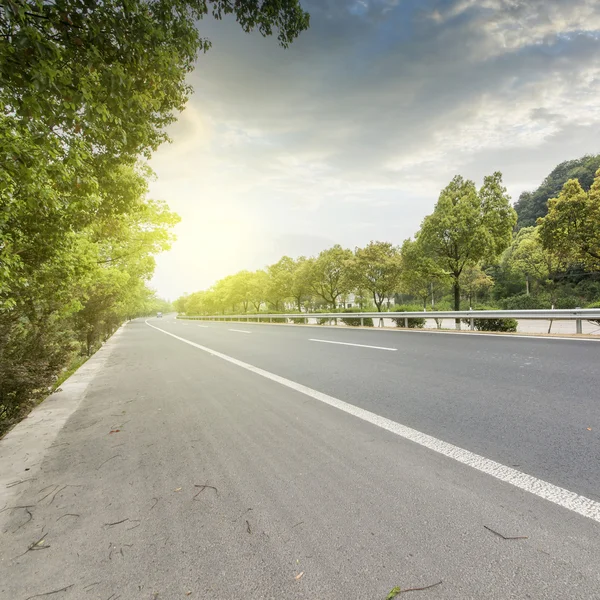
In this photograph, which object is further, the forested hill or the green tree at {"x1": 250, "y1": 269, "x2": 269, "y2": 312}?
the forested hill

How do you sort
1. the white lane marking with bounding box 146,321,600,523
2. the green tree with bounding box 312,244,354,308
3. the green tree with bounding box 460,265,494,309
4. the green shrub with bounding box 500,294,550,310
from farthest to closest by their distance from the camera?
the green tree with bounding box 460,265,494,309 → the green shrub with bounding box 500,294,550,310 → the green tree with bounding box 312,244,354,308 → the white lane marking with bounding box 146,321,600,523

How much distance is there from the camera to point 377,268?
26.6 meters

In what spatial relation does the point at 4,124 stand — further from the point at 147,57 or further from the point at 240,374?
the point at 240,374

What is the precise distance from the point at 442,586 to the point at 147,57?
518 cm

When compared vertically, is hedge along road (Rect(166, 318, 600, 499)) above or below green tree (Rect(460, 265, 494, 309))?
below

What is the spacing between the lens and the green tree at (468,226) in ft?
61.7

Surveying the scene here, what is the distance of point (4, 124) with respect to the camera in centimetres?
310

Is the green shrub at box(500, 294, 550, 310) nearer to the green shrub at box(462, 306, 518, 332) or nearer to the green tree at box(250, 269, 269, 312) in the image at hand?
the green tree at box(250, 269, 269, 312)

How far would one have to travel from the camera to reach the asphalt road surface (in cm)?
152

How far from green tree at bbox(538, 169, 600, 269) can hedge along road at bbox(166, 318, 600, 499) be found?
15.2 metres

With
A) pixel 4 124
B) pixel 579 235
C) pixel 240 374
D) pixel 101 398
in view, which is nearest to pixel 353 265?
pixel 579 235

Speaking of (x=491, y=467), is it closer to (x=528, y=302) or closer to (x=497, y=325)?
(x=497, y=325)

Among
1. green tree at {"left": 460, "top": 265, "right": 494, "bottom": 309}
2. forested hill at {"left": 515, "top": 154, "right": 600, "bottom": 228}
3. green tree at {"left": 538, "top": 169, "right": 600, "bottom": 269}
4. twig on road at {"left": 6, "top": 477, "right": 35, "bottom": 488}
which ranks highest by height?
forested hill at {"left": 515, "top": 154, "right": 600, "bottom": 228}

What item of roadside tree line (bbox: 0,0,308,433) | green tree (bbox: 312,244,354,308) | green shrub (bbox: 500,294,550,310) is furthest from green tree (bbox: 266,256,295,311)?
roadside tree line (bbox: 0,0,308,433)
